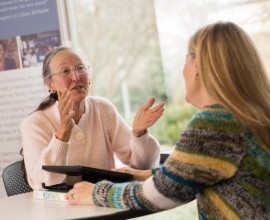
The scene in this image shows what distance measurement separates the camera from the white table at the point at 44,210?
170cm

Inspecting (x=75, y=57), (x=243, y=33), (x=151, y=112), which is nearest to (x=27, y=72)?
(x=75, y=57)

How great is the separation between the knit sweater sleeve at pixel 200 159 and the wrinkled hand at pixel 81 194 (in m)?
0.28

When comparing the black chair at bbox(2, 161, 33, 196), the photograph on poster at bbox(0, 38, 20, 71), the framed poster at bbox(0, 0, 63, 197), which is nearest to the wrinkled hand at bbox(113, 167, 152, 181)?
the black chair at bbox(2, 161, 33, 196)

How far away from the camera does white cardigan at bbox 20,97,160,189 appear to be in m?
2.28

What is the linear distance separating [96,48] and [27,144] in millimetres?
4702

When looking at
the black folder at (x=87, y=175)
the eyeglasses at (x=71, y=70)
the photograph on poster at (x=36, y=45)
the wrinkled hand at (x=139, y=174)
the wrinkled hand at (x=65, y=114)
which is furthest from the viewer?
the photograph on poster at (x=36, y=45)

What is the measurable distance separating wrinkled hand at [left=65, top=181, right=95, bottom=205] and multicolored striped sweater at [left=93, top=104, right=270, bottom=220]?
0.93 ft

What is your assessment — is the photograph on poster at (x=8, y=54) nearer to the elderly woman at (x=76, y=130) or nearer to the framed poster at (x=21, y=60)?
the framed poster at (x=21, y=60)

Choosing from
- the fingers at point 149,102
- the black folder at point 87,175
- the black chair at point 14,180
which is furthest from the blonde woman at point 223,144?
the black chair at point 14,180

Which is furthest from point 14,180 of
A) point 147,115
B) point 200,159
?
point 200,159

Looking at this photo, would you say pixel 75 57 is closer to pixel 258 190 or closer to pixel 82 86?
pixel 82 86

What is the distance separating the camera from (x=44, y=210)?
1.85 meters

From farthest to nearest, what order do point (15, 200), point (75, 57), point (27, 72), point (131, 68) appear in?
1. point (131, 68)
2. point (27, 72)
3. point (75, 57)
4. point (15, 200)

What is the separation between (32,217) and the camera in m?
1.76
